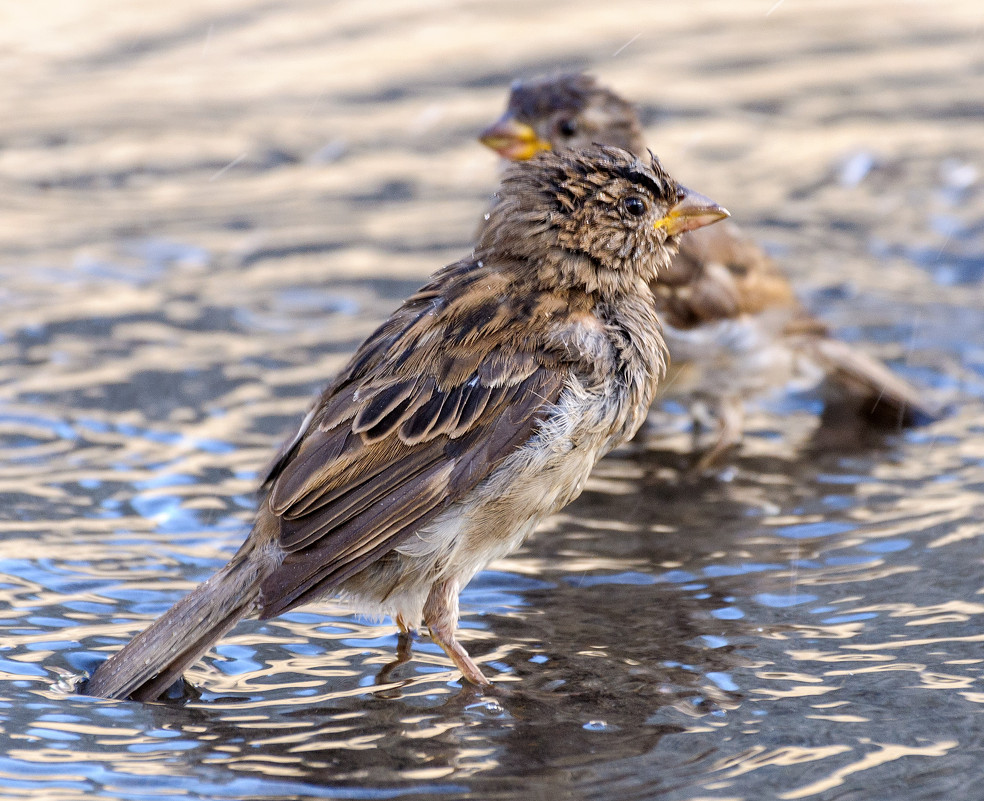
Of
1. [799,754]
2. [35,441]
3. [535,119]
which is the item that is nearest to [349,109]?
[535,119]

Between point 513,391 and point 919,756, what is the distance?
1388 millimetres

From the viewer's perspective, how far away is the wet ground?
3.74 meters

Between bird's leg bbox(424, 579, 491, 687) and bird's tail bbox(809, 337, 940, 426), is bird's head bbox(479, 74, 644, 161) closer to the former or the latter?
bird's tail bbox(809, 337, 940, 426)

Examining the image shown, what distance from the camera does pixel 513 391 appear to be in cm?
407

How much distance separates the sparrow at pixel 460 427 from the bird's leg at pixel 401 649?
0.02m

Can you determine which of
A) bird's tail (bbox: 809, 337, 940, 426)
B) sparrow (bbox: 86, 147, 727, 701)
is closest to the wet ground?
bird's tail (bbox: 809, 337, 940, 426)

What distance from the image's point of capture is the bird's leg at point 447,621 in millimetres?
4102

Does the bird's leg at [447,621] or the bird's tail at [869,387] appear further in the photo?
the bird's tail at [869,387]

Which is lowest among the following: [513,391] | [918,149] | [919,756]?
[919,756]

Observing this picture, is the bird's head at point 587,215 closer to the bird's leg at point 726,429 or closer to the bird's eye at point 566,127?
the bird's leg at point 726,429

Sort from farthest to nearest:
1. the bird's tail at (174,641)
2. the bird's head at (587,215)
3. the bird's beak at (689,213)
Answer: the bird's beak at (689,213)
the bird's head at (587,215)
the bird's tail at (174,641)

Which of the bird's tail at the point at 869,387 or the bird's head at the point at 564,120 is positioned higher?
the bird's head at the point at 564,120

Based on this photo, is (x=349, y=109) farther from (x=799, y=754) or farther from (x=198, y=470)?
(x=799, y=754)

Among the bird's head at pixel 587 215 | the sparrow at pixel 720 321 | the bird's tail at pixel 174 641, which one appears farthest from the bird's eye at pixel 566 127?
the bird's tail at pixel 174 641
